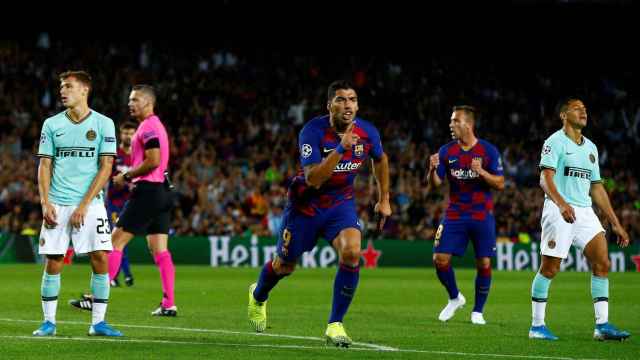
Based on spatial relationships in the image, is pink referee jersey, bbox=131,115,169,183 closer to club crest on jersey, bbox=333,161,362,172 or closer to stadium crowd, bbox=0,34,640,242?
club crest on jersey, bbox=333,161,362,172

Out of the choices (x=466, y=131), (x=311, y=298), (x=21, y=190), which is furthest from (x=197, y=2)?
(x=466, y=131)

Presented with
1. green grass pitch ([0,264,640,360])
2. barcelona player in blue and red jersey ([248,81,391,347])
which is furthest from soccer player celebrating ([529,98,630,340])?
barcelona player in blue and red jersey ([248,81,391,347])

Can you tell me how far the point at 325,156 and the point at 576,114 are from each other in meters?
2.81

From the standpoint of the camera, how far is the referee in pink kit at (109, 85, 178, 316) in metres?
13.5

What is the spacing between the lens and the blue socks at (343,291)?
35.1 ft

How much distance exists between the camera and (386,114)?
1452 inches

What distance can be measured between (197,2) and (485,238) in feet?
87.9

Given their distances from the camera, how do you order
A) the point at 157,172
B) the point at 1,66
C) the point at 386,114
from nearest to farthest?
the point at 157,172 < the point at 1,66 < the point at 386,114

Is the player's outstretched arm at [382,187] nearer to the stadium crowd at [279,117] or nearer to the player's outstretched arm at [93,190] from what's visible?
the player's outstretched arm at [93,190]

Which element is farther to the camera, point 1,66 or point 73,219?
point 1,66

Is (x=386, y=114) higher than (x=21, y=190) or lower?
higher

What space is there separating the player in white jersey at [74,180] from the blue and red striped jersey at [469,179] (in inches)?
193

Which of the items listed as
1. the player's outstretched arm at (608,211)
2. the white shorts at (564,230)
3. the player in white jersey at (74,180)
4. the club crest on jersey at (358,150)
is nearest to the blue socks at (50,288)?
the player in white jersey at (74,180)

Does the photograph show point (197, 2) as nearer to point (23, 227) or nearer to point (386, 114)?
point (386, 114)
